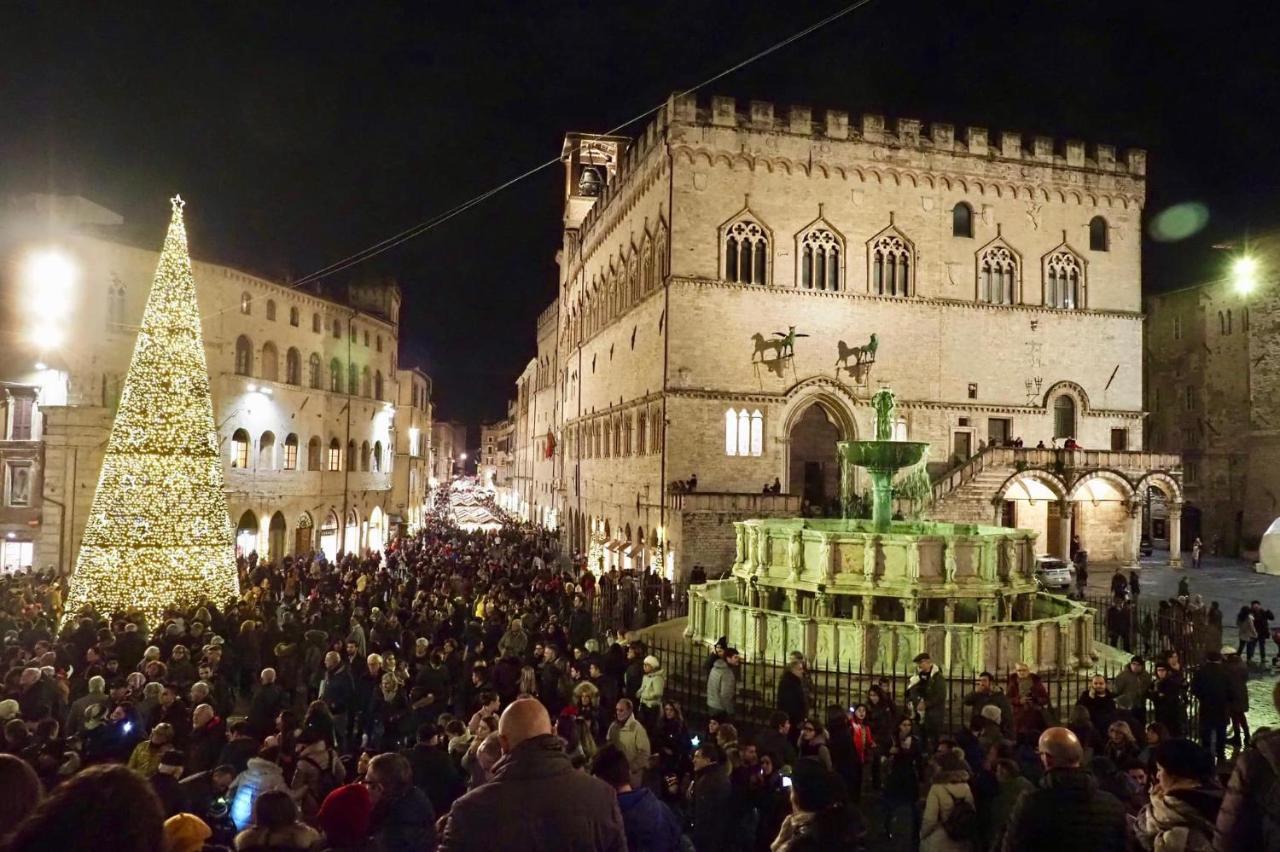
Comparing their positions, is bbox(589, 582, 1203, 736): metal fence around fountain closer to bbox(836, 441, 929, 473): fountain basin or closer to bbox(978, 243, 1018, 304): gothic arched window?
bbox(836, 441, 929, 473): fountain basin

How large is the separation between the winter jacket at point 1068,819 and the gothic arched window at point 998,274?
30.0 meters

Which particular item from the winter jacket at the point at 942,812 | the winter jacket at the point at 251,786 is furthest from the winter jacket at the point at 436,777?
the winter jacket at the point at 942,812

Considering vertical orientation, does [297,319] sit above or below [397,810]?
above

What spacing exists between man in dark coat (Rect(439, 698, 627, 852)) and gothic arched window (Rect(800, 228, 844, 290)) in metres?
27.5

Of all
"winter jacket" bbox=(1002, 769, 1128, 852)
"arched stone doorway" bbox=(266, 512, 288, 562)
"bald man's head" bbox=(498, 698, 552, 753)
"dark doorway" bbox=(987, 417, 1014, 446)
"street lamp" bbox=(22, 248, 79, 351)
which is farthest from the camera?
"dark doorway" bbox=(987, 417, 1014, 446)

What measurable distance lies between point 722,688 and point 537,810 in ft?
22.9

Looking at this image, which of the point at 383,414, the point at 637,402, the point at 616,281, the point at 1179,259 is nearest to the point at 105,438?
the point at 383,414

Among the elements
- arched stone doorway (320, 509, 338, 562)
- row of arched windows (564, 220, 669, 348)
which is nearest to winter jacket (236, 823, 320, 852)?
row of arched windows (564, 220, 669, 348)

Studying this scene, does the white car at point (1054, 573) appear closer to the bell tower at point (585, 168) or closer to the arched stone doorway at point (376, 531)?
the arched stone doorway at point (376, 531)

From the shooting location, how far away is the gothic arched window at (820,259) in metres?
29.7

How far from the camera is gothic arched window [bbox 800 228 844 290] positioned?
29.7m

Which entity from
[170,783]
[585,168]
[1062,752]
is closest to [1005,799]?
[1062,752]

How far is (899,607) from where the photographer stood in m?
13.7

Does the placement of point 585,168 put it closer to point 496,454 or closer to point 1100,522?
point 1100,522
